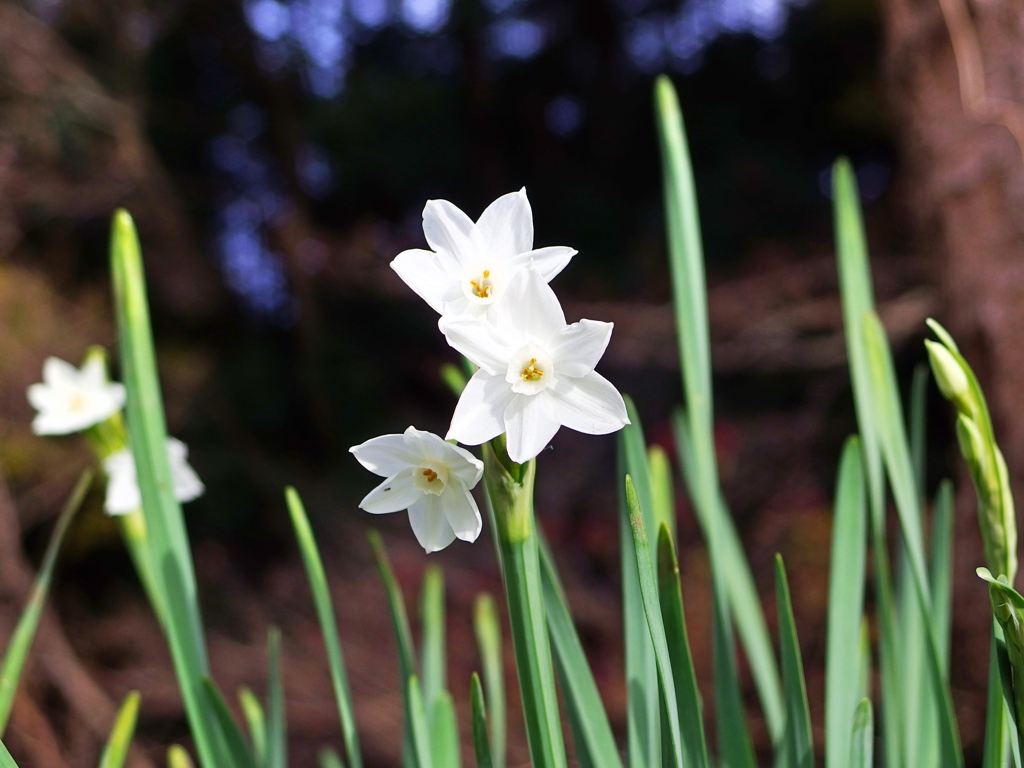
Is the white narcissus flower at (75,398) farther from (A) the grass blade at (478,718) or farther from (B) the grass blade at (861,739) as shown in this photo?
(B) the grass blade at (861,739)

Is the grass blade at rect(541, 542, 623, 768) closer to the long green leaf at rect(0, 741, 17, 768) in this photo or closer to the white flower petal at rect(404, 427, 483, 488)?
the white flower petal at rect(404, 427, 483, 488)

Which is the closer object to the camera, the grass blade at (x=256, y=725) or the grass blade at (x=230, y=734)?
the grass blade at (x=230, y=734)

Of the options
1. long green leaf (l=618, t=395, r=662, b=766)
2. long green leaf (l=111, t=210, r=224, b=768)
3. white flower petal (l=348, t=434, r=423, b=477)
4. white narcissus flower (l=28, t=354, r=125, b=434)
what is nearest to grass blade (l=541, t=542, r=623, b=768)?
long green leaf (l=618, t=395, r=662, b=766)

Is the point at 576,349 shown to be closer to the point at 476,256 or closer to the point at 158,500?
the point at 476,256

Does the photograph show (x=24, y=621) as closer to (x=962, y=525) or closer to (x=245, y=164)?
(x=962, y=525)

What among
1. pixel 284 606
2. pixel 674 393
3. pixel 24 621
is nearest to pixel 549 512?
pixel 674 393

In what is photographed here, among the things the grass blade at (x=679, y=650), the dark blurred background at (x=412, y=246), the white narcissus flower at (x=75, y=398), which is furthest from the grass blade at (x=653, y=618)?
the dark blurred background at (x=412, y=246)

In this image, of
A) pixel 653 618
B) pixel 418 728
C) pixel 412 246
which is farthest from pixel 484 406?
pixel 412 246
